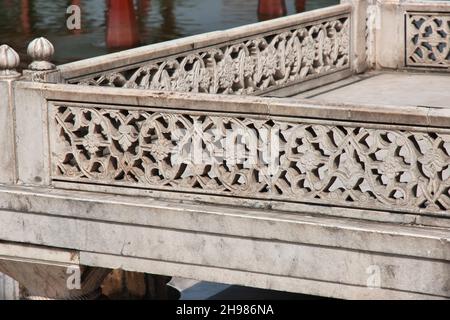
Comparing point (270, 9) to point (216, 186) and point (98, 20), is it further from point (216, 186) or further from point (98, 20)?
point (216, 186)

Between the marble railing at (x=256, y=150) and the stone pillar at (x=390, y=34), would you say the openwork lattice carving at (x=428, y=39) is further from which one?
the marble railing at (x=256, y=150)

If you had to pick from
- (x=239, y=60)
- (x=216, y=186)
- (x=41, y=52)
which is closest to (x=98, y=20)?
(x=239, y=60)

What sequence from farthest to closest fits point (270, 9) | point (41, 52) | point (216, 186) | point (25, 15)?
point (25, 15), point (270, 9), point (41, 52), point (216, 186)

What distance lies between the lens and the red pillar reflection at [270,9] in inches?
1118

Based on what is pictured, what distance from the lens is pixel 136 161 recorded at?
349 inches

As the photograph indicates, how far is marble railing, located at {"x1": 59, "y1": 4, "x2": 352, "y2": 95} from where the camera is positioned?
32.7ft

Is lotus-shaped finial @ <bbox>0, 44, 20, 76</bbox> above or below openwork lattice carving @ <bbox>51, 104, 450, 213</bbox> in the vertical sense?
above

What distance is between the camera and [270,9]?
28484 mm

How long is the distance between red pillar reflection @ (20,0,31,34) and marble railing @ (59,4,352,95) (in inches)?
524

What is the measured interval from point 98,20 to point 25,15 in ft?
4.73

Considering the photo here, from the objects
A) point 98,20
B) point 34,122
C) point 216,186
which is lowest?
point 98,20

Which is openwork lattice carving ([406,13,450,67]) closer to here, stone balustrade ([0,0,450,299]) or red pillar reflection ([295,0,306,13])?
stone balustrade ([0,0,450,299])

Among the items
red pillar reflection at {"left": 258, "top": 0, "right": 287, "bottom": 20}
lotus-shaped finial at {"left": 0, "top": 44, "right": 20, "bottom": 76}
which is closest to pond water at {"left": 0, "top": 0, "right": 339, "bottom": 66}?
red pillar reflection at {"left": 258, "top": 0, "right": 287, "bottom": 20}

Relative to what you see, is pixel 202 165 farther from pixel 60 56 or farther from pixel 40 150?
pixel 60 56
